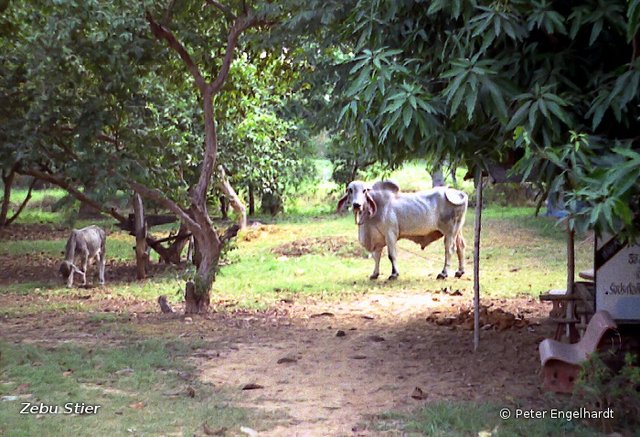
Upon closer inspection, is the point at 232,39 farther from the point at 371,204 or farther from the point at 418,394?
the point at 418,394

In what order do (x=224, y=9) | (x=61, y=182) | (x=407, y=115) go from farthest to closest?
(x=61, y=182), (x=224, y=9), (x=407, y=115)

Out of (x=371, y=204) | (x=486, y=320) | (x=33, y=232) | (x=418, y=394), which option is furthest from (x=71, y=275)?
(x=33, y=232)

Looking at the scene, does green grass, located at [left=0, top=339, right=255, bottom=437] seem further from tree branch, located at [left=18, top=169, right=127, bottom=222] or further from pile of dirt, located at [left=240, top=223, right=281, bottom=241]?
pile of dirt, located at [left=240, top=223, right=281, bottom=241]

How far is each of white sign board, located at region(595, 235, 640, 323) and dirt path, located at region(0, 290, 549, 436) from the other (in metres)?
0.89

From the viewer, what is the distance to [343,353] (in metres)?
8.33

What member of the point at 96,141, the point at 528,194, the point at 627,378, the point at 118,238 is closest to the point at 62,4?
the point at 96,141

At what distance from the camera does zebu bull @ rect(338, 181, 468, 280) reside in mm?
14477

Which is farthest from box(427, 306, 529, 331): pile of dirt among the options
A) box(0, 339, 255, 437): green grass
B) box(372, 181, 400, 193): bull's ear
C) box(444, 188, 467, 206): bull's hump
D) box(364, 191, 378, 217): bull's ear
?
box(372, 181, 400, 193): bull's ear

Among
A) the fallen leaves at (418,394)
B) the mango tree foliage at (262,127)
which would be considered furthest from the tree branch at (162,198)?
the fallen leaves at (418,394)

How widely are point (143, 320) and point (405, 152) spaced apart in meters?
4.79

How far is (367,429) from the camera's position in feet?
18.8

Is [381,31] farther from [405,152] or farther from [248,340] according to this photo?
[248,340]

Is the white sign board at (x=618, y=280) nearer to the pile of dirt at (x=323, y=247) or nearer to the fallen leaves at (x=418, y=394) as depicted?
the fallen leaves at (x=418, y=394)

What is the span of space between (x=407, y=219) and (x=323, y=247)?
4.64 meters
